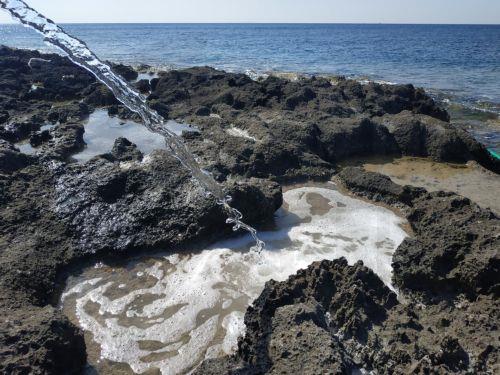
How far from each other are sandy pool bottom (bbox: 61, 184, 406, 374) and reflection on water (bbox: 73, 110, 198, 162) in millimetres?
5440

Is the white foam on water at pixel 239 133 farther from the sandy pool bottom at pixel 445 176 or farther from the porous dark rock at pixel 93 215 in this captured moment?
the porous dark rock at pixel 93 215

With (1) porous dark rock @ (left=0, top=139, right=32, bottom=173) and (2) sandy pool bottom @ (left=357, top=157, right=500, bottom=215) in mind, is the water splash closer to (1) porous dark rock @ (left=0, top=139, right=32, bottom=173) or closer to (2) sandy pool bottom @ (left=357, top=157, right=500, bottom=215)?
(1) porous dark rock @ (left=0, top=139, right=32, bottom=173)

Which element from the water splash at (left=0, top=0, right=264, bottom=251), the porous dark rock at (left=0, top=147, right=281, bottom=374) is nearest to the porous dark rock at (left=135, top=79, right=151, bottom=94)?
the water splash at (left=0, top=0, right=264, bottom=251)

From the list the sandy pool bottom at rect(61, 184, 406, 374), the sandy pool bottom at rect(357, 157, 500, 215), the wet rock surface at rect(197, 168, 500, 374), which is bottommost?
the sandy pool bottom at rect(61, 184, 406, 374)

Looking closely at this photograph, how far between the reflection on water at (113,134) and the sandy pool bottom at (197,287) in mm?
5440

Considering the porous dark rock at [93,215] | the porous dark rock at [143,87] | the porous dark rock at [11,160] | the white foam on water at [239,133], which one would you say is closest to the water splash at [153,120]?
the porous dark rock at [93,215]

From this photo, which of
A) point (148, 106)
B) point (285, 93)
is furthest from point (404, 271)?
point (148, 106)

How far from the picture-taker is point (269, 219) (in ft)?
28.3

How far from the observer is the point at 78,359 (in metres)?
5.00

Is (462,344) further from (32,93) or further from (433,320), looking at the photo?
(32,93)

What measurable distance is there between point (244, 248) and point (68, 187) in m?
3.84

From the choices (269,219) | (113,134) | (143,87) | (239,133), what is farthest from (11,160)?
Answer: (143,87)

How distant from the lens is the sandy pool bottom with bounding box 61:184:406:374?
5.43 m

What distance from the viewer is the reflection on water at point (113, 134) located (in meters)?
12.3
